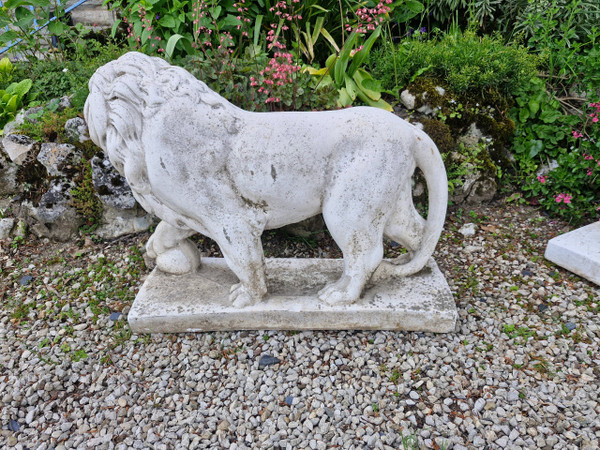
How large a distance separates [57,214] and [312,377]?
7.57ft

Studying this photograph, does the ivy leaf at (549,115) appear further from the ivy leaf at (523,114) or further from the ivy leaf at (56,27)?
the ivy leaf at (56,27)

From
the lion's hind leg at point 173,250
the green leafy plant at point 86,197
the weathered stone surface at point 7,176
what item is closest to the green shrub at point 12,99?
the weathered stone surface at point 7,176

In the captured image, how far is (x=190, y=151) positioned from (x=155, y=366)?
114cm

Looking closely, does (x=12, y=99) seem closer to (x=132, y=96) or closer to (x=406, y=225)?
(x=132, y=96)

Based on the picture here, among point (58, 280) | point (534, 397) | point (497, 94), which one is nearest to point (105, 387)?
point (58, 280)

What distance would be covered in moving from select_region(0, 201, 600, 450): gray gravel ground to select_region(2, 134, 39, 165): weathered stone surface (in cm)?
109

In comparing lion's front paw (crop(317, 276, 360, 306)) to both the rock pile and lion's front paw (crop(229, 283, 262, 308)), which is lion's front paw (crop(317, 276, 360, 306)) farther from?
the rock pile

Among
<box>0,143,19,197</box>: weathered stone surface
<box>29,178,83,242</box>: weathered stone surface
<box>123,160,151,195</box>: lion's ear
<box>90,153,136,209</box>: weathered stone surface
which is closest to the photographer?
<box>123,160,151,195</box>: lion's ear

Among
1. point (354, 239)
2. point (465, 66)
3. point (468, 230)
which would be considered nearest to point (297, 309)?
point (354, 239)

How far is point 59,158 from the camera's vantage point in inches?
138

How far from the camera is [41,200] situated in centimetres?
349

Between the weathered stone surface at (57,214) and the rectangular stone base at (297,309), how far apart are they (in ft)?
3.81

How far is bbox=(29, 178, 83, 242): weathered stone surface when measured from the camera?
3.47 metres

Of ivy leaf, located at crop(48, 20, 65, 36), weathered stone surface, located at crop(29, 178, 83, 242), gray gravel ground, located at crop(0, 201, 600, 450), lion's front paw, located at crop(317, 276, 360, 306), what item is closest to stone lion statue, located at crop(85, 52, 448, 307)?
lion's front paw, located at crop(317, 276, 360, 306)
